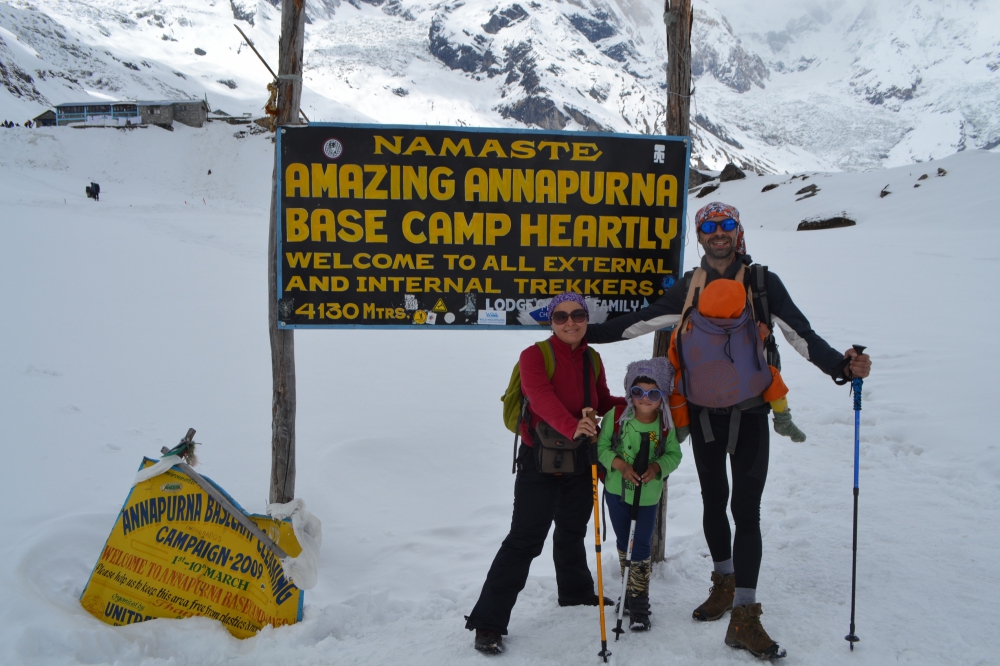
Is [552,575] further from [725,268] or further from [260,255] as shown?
[260,255]

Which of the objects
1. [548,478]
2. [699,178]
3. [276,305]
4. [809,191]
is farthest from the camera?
[699,178]

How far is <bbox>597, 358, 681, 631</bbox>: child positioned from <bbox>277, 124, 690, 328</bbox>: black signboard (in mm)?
930

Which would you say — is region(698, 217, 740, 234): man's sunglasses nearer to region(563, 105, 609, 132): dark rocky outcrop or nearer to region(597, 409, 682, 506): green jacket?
region(597, 409, 682, 506): green jacket

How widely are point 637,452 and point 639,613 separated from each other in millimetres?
836

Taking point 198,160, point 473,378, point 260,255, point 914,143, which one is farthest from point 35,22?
point 914,143

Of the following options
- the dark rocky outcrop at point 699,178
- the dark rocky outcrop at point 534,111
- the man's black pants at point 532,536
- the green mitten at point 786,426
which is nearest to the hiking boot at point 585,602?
the man's black pants at point 532,536

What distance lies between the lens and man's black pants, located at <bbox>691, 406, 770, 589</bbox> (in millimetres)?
3197

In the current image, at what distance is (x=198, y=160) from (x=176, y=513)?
49392mm

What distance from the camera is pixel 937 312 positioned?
33.8 feet

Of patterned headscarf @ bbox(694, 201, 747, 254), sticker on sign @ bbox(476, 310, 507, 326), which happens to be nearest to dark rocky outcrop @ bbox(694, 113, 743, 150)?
sticker on sign @ bbox(476, 310, 507, 326)

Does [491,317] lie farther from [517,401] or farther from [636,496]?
[636,496]

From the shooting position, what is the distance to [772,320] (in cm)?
332

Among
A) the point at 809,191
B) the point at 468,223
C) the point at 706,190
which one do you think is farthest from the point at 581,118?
the point at 468,223

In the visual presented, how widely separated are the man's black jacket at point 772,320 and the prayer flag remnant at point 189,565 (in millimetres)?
2168
